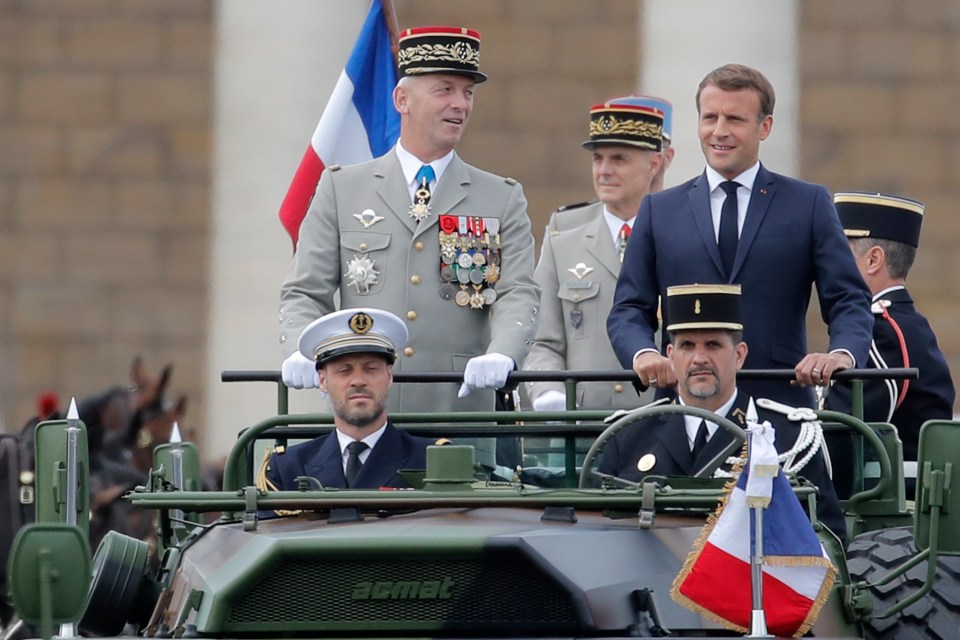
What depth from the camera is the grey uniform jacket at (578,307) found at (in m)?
10.2

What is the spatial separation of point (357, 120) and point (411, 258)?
2.00m

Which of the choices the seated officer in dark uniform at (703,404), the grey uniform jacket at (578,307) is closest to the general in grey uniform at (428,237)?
the grey uniform jacket at (578,307)

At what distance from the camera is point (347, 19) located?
16359 mm

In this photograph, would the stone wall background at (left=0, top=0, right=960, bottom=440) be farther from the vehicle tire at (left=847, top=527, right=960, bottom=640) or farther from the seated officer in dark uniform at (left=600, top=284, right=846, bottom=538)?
the vehicle tire at (left=847, top=527, right=960, bottom=640)

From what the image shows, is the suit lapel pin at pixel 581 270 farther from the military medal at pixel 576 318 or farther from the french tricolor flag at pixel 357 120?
the french tricolor flag at pixel 357 120

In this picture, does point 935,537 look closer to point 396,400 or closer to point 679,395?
point 679,395

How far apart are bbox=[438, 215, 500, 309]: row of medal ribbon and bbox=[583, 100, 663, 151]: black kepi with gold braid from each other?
5.11 ft

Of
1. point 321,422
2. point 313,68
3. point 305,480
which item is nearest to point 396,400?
point 321,422

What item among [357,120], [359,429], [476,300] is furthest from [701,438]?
[357,120]

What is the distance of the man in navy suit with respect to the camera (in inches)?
327

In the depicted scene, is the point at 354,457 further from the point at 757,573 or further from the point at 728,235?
the point at 757,573

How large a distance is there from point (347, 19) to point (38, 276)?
2.88 m

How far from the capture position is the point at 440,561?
21.7ft

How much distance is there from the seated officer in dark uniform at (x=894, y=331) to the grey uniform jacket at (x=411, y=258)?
1.27 m
